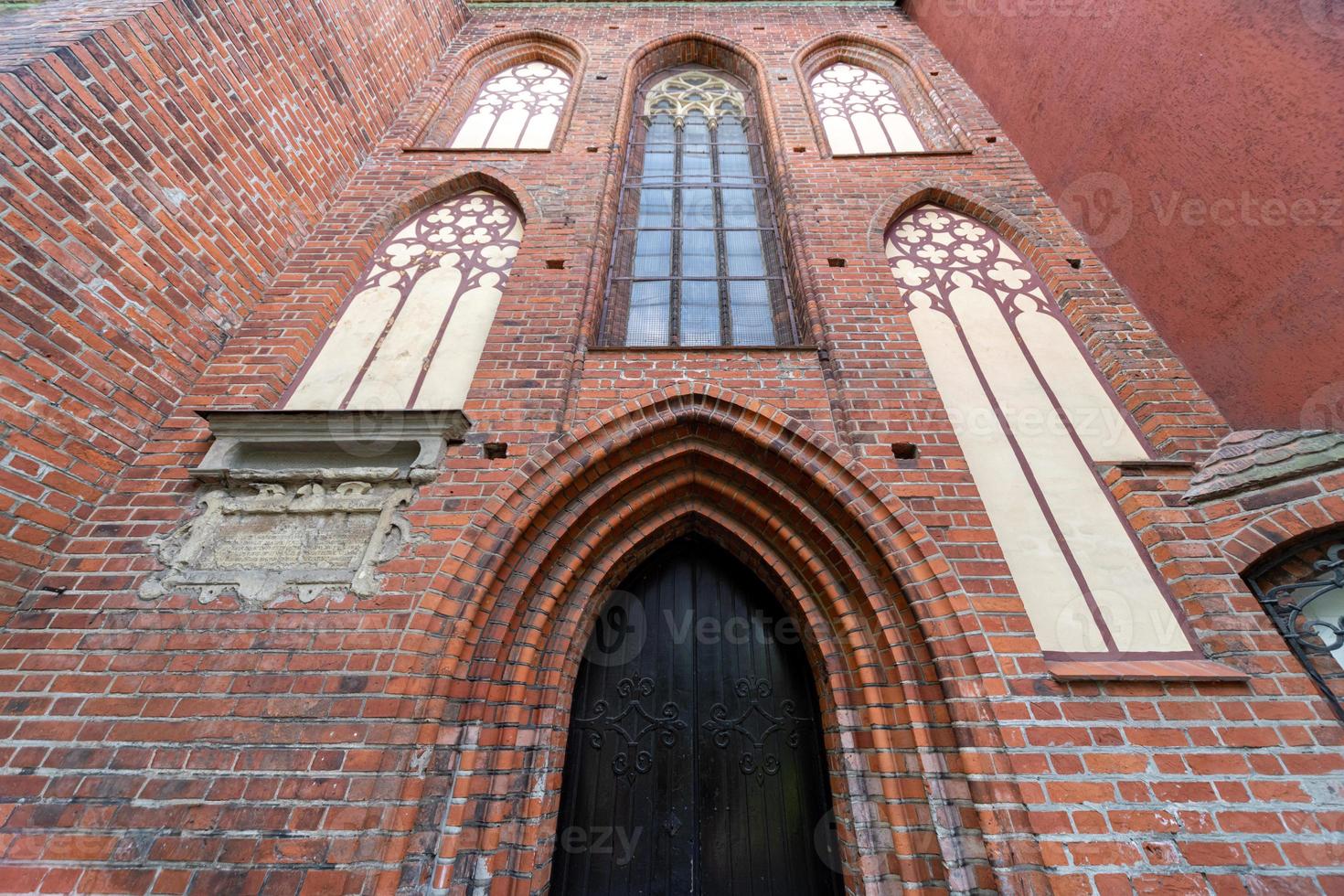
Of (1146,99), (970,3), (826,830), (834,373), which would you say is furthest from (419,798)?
(970,3)

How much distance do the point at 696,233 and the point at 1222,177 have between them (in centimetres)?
335

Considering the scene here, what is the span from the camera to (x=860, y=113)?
559 cm

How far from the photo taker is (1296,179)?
265 cm

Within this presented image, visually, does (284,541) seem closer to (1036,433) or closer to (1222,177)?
(1036,433)

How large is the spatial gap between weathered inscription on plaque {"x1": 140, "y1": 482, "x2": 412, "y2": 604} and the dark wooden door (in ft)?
4.22

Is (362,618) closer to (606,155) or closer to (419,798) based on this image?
(419,798)

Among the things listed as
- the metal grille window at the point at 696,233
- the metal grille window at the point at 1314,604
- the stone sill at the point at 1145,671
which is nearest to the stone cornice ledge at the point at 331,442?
the metal grille window at the point at 696,233

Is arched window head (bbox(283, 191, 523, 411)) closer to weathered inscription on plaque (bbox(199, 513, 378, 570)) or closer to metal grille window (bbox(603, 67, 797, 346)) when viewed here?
weathered inscription on plaque (bbox(199, 513, 378, 570))

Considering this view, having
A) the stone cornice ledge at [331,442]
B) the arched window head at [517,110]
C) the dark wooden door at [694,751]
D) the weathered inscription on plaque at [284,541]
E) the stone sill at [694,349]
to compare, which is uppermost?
the arched window head at [517,110]

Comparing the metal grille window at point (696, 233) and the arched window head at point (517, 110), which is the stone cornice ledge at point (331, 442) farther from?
the arched window head at point (517, 110)

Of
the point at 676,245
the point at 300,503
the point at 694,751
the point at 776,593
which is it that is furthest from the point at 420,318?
the point at 694,751

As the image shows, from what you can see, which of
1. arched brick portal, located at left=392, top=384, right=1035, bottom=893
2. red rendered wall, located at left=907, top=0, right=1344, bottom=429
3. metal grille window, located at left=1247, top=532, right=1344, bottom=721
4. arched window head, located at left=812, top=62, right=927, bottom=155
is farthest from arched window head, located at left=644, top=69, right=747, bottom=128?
metal grille window, located at left=1247, top=532, right=1344, bottom=721

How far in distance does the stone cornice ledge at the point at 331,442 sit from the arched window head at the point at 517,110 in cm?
328

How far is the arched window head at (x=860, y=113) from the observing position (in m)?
5.21
